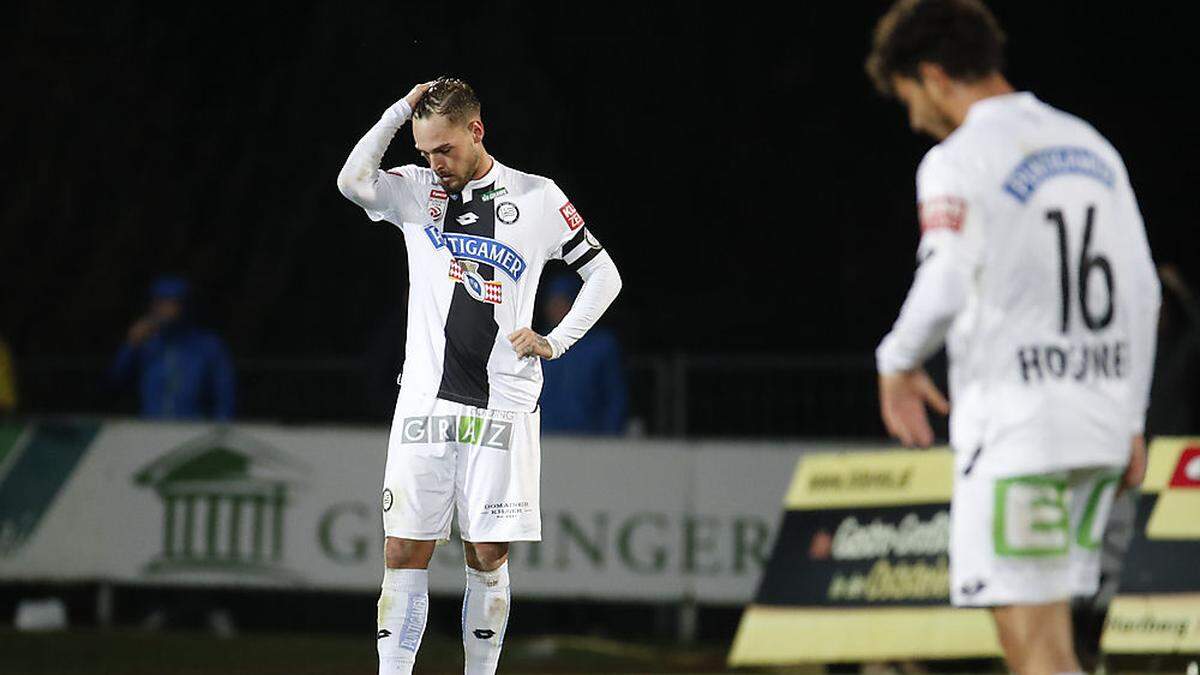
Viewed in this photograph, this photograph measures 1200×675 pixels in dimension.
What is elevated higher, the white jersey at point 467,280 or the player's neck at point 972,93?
the player's neck at point 972,93

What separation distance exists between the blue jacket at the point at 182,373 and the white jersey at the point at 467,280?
19.8ft

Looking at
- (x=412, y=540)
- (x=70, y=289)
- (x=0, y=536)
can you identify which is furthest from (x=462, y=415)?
(x=70, y=289)

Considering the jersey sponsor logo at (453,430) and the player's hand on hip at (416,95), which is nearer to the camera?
the player's hand on hip at (416,95)

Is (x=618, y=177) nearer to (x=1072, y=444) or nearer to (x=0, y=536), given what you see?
(x=0, y=536)

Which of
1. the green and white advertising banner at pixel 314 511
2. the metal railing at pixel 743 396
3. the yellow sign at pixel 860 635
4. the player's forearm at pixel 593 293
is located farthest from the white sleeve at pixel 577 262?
the metal railing at pixel 743 396

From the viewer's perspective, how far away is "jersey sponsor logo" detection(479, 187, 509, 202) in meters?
7.99

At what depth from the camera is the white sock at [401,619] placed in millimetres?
7855

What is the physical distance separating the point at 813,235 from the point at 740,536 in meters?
9.01

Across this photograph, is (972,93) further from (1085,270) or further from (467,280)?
(467,280)

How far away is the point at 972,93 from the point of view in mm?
5289

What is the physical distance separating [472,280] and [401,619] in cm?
130

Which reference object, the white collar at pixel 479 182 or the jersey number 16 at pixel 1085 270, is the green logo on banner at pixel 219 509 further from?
the jersey number 16 at pixel 1085 270

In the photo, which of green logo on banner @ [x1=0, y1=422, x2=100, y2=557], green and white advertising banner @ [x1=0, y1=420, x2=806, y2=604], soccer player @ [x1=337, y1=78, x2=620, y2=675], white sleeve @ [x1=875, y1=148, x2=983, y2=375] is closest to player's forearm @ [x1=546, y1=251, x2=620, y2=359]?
soccer player @ [x1=337, y1=78, x2=620, y2=675]

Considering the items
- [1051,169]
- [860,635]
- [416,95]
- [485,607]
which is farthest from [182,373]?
[1051,169]
